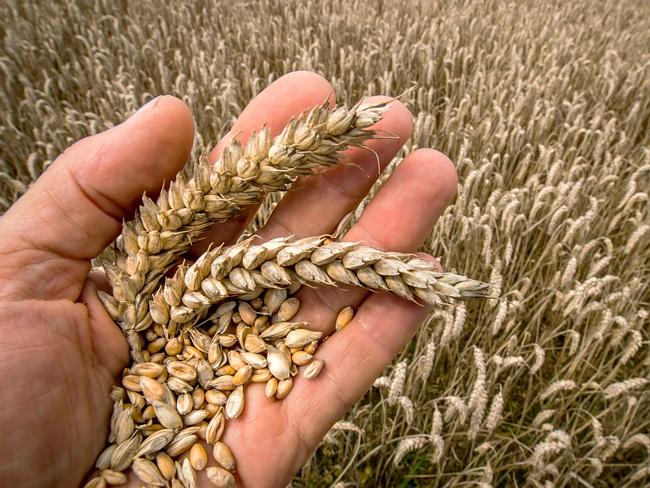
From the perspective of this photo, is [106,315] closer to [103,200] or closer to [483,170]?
[103,200]

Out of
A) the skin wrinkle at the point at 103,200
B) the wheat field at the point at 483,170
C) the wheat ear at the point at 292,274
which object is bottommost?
the wheat field at the point at 483,170

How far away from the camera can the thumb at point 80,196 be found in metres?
1.29

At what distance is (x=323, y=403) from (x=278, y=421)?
0.45 feet

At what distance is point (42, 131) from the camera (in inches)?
109

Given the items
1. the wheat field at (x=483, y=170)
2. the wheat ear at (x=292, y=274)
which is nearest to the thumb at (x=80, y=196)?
the wheat ear at (x=292, y=274)

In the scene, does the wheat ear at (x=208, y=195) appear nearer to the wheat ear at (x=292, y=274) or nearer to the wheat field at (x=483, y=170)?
the wheat ear at (x=292, y=274)

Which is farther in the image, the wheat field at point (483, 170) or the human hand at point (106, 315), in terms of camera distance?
the wheat field at point (483, 170)

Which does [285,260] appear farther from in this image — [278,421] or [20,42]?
[20,42]

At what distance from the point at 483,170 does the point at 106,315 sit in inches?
65.6

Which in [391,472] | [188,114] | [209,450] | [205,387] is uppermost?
[188,114]

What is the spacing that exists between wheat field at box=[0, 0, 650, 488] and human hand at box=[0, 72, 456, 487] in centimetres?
17

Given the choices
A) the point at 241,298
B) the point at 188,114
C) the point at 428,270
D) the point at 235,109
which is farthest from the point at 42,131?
the point at 428,270

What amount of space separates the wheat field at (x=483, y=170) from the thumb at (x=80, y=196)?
0.86 m

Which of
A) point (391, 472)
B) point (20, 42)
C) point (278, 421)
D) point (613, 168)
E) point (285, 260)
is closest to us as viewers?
point (285, 260)
